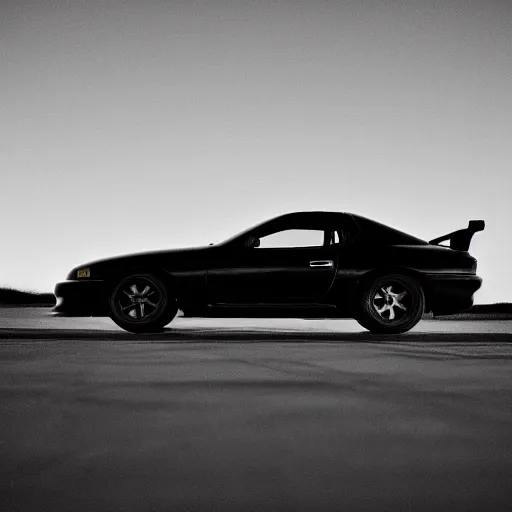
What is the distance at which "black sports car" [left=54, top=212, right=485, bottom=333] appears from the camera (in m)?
8.28

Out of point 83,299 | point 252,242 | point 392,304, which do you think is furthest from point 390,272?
point 83,299

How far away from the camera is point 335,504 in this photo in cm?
216

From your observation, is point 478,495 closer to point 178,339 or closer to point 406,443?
point 406,443

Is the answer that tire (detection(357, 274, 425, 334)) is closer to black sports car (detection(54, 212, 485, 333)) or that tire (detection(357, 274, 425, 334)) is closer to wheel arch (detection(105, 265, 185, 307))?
black sports car (detection(54, 212, 485, 333))

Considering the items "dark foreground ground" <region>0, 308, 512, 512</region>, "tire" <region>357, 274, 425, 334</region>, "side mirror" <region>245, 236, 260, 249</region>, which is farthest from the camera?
"side mirror" <region>245, 236, 260, 249</region>

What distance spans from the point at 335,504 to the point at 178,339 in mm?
5431

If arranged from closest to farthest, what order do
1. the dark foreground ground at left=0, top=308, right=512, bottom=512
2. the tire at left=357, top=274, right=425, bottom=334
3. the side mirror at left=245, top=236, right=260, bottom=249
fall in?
the dark foreground ground at left=0, top=308, right=512, bottom=512, the tire at left=357, top=274, right=425, bottom=334, the side mirror at left=245, top=236, right=260, bottom=249

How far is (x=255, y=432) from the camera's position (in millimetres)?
3082

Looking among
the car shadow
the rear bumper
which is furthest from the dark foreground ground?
the rear bumper

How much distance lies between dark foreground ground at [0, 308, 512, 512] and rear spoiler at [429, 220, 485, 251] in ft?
9.08

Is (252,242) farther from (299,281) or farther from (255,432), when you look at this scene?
(255,432)

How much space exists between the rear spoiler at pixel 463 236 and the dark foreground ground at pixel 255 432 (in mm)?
2767

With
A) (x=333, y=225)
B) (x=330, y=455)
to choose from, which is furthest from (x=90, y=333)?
(x=330, y=455)

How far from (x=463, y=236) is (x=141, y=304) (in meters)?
3.60
